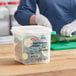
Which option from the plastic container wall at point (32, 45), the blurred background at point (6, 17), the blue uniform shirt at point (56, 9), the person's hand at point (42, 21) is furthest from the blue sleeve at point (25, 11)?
the plastic container wall at point (32, 45)

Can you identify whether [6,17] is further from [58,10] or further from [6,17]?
[58,10]

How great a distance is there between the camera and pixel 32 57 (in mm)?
1009

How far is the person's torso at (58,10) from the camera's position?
191cm

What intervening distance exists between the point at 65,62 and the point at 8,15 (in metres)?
1.47

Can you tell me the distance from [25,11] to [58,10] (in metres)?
0.27

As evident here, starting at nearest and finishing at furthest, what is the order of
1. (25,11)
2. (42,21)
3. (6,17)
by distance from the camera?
(42,21) → (25,11) → (6,17)

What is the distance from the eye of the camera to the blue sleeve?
5.81 feet

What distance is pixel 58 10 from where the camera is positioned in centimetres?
191

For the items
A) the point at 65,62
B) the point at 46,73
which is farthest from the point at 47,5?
the point at 46,73

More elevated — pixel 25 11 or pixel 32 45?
pixel 25 11

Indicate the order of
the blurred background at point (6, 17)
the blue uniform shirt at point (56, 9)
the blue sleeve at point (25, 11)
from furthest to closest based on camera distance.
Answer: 1. the blurred background at point (6, 17)
2. the blue uniform shirt at point (56, 9)
3. the blue sleeve at point (25, 11)

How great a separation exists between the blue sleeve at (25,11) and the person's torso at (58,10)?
0.25 feet

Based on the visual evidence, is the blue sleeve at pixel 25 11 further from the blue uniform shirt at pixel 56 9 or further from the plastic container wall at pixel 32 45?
the plastic container wall at pixel 32 45

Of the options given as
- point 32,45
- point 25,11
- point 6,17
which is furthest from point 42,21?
point 6,17
